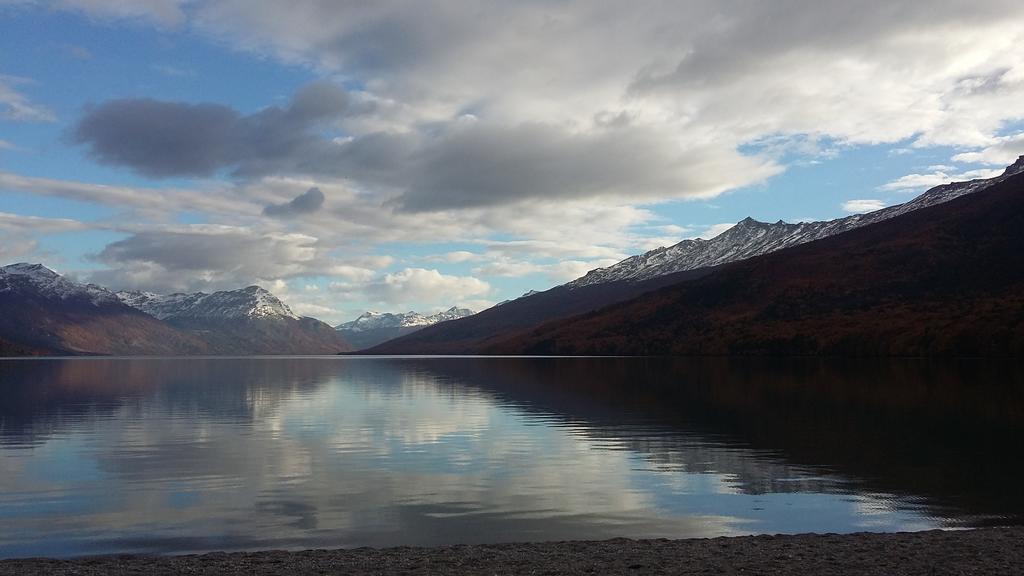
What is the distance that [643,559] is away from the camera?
21906 mm

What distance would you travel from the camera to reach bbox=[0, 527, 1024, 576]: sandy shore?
806 inches

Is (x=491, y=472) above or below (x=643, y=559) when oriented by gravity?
below

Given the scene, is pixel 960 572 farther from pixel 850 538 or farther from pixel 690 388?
pixel 690 388

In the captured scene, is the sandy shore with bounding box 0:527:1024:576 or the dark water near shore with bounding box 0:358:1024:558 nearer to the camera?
the sandy shore with bounding box 0:527:1024:576

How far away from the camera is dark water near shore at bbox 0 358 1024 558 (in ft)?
91.5

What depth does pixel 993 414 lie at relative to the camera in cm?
6406

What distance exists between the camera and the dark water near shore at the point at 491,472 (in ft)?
91.5

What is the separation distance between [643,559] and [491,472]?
18837mm

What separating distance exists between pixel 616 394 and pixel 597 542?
71589 mm

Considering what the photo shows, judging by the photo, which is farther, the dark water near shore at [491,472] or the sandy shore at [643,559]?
the dark water near shore at [491,472]

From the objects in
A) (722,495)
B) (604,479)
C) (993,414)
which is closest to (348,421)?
(604,479)

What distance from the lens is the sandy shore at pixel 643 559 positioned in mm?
20484

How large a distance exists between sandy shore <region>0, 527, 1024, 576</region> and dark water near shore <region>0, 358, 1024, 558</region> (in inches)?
103

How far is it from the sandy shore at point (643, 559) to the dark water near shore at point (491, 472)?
2606 millimetres
